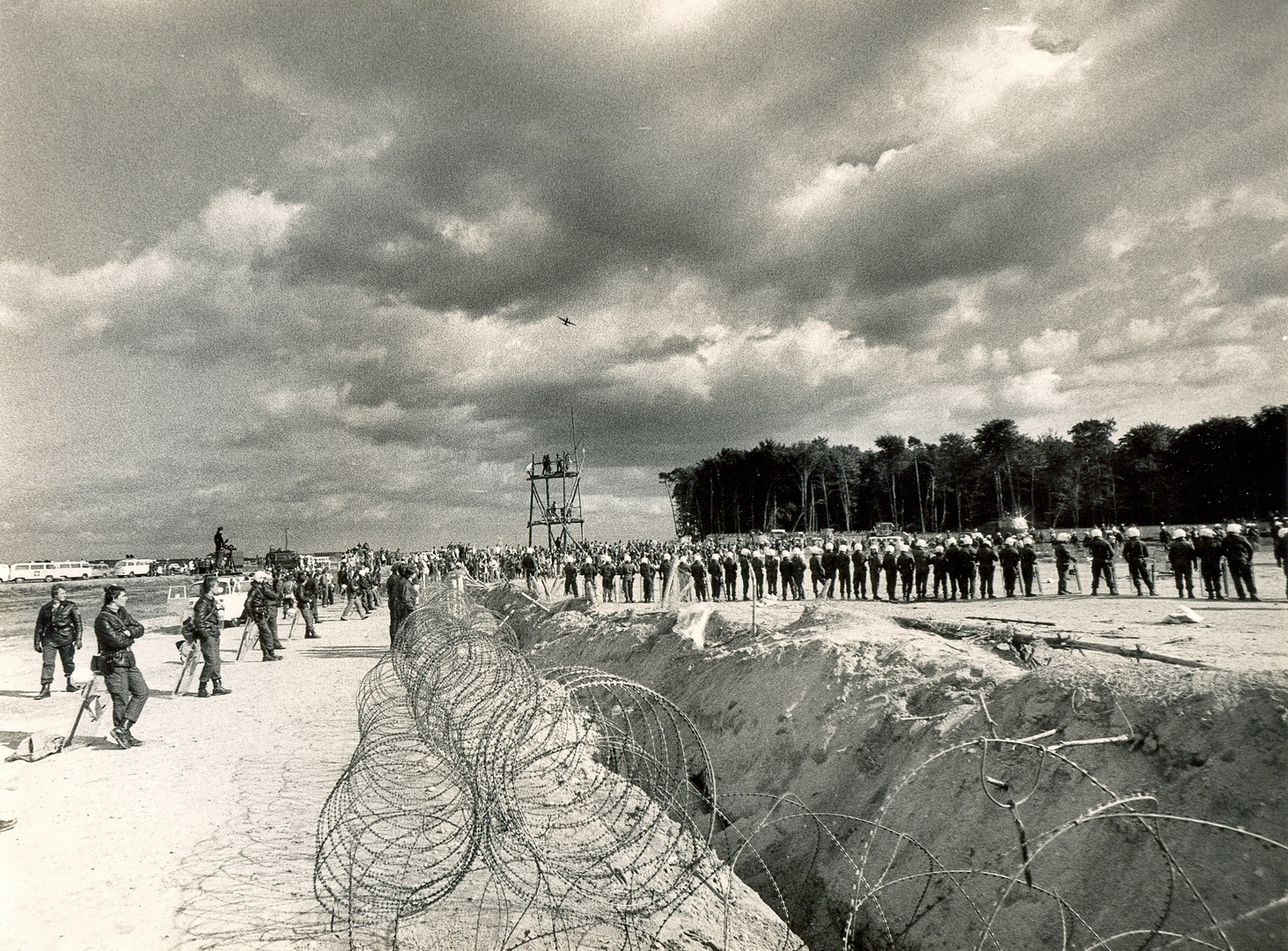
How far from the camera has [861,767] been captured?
27.3ft

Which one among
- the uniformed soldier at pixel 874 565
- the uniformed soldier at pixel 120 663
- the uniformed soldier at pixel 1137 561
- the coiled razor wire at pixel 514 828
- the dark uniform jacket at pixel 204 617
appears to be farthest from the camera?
the uniformed soldier at pixel 874 565

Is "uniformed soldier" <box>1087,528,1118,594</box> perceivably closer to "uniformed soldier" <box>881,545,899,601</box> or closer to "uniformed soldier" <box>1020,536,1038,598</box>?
"uniformed soldier" <box>1020,536,1038,598</box>

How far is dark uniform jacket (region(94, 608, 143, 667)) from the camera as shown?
991 centimetres

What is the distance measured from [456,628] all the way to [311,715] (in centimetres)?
336

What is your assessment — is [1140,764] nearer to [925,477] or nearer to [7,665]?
[7,665]

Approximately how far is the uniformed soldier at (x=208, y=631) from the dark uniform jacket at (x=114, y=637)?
3.06m

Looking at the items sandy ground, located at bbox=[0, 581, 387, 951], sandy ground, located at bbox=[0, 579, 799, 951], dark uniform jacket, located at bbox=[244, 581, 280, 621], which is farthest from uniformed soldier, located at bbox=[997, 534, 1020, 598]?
dark uniform jacket, located at bbox=[244, 581, 280, 621]

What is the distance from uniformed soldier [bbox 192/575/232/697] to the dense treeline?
158ft

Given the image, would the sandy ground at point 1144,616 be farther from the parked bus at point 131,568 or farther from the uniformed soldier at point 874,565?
the parked bus at point 131,568

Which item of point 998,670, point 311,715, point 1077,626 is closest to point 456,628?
point 311,715

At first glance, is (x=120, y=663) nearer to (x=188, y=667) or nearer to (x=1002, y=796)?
(x=188, y=667)

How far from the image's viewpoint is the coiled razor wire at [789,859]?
4.89 metres

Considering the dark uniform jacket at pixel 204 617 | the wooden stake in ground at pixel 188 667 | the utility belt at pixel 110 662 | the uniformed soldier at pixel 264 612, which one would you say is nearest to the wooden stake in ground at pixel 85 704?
the utility belt at pixel 110 662

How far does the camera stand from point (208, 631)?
44.7ft
